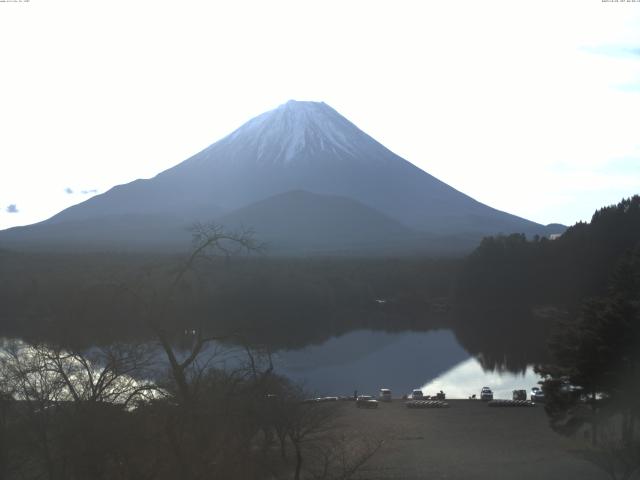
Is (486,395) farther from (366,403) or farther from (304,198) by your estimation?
(304,198)

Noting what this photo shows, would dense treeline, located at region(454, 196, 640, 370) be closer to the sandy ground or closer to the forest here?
the forest

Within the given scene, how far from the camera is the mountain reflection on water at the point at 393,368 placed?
1728cm

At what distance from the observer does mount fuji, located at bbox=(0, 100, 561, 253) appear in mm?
67938

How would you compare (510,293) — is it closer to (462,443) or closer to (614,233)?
(614,233)

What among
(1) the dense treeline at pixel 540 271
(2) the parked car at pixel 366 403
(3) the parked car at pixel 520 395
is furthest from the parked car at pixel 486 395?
(1) the dense treeline at pixel 540 271

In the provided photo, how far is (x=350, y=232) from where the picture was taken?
73.2 metres

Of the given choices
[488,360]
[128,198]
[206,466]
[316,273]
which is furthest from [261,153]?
[206,466]

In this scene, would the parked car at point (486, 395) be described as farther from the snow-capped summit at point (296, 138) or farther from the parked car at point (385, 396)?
the snow-capped summit at point (296, 138)

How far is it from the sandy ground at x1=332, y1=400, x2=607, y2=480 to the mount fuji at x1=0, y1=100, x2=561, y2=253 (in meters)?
48.6

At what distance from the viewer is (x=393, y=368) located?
1977 centimetres

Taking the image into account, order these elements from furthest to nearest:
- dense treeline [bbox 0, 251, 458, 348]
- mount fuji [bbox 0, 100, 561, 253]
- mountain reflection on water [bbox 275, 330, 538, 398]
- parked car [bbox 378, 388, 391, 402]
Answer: mount fuji [bbox 0, 100, 561, 253] → dense treeline [bbox 0, 251, 458, 348] → mountain reflection on water [bbox 275, 330, 538, 398] → parked car [bbox 378, 388, 391, 402]

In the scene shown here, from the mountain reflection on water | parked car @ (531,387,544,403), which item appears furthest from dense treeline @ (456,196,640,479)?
the mountain reflection on water

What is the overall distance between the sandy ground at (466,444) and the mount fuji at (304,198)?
4859 centimetres

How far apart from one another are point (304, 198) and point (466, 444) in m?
65.9
